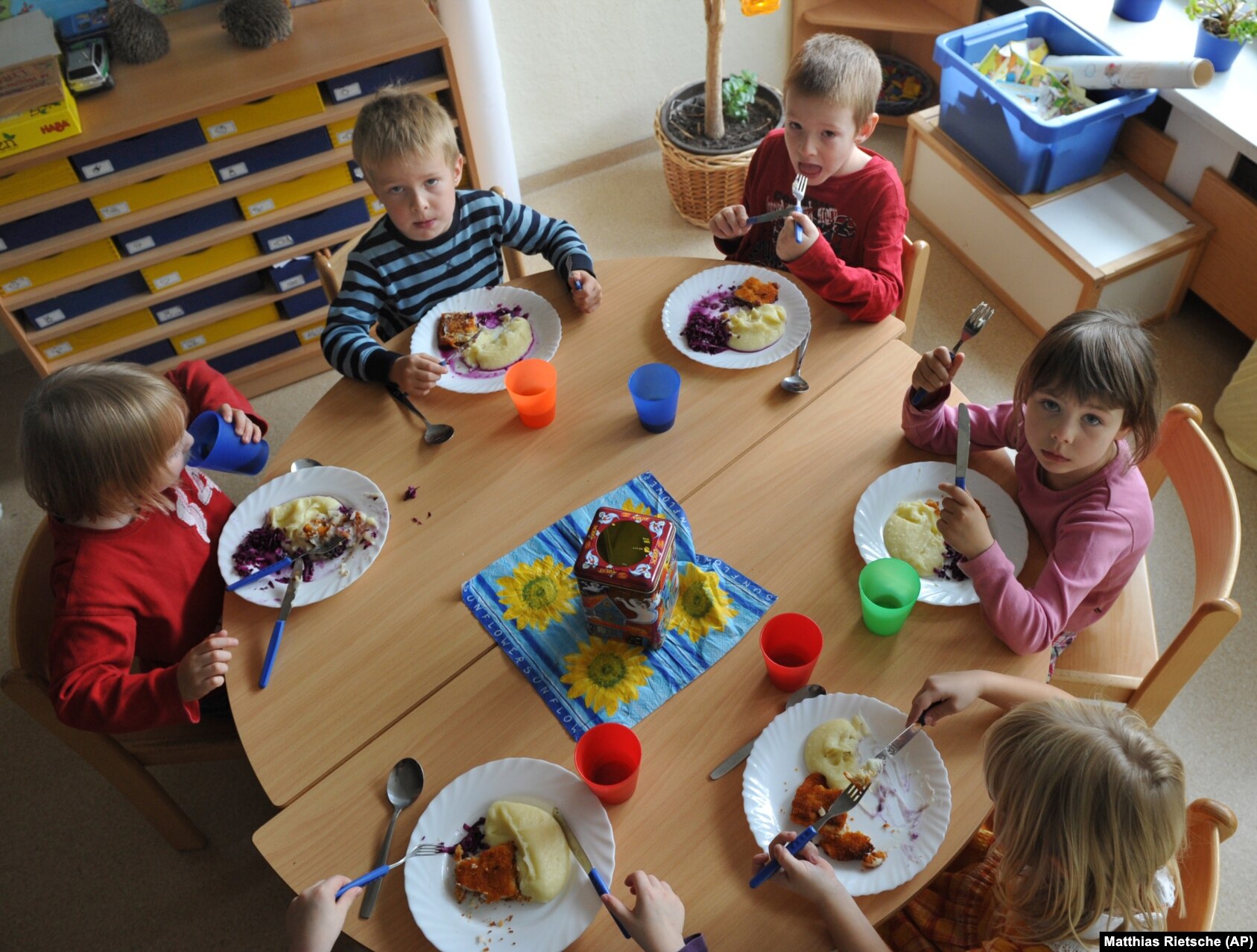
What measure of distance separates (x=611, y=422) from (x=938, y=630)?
26.3 inches

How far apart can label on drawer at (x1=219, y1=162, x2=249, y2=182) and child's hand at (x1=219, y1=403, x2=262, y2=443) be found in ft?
3.43

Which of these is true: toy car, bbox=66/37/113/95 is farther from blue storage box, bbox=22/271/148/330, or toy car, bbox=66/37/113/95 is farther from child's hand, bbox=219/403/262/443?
child's hand, bbox=219/403/262/443

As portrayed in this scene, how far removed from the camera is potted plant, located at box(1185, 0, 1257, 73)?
2.51 metres

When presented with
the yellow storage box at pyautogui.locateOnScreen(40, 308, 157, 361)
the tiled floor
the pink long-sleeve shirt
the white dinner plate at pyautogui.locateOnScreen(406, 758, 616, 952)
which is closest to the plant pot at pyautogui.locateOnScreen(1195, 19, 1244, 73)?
the tiled floor

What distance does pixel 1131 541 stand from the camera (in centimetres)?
143

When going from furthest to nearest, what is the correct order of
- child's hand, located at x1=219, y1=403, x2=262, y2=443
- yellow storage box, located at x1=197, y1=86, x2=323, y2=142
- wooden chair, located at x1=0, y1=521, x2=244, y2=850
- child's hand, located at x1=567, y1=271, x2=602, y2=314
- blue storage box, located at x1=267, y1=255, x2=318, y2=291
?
blue storage box, located at x1=267, y1=255, x2=318, y2=291 → yellow storage box, located at x1=197, y1=86, x2=323, y2=142 → child's hand, located at x1=567, y1=271, x2=602, y2=314 → child's hand, located at x1=219, y1=403, x2=262, y2=443 → wooden chair, located at x1=0, y1=521, x2=244, y2=850

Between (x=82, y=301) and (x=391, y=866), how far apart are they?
6.88ft

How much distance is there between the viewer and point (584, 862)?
1.17 metres

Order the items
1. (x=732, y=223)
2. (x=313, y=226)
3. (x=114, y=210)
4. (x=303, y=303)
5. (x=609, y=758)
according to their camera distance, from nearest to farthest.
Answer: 1. (x=609, y=758)
2. (x=732, y=223)
3. (x=114, y=210)
4. (x=313, y=226)
5. (x=303, y=303)

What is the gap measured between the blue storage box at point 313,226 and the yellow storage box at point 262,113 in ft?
0.95

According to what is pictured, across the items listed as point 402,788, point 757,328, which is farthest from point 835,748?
point 757,328

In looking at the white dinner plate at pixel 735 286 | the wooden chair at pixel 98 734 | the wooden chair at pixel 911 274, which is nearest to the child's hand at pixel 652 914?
the wooden chair at pixel 98 734

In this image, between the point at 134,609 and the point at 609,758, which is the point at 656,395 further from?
the point at 134,609

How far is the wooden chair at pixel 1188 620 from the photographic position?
1.32 meters
